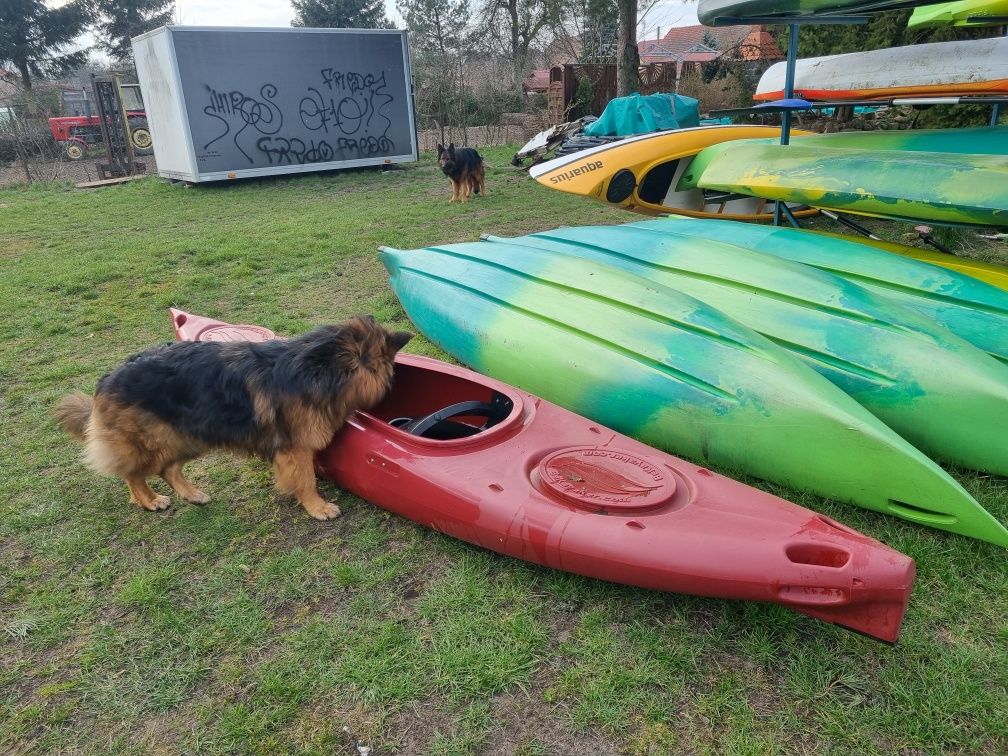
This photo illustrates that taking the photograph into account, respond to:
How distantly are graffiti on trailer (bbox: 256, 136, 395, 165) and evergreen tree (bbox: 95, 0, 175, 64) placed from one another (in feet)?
75.1

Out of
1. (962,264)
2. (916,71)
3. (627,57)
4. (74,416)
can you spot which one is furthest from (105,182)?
(962,264)

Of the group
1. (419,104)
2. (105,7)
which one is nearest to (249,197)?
(419,104)

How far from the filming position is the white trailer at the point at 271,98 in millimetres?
12016

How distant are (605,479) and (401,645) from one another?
36.2 inches

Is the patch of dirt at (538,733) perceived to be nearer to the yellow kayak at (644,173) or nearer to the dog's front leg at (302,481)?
the dog's front leg at (302,481)

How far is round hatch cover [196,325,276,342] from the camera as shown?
3967 mm

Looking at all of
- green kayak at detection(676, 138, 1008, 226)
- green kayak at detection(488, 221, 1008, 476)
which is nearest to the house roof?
green kayak at detection(676, 138, 1008, 226)

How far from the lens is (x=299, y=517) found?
2.92 meters

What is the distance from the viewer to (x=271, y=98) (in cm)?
1273

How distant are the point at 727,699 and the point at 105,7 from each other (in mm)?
37918

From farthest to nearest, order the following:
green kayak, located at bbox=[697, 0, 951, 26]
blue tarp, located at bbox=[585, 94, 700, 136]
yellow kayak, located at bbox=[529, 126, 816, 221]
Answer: blue tarp, located at bbox=[585, 94, 700, 136] → yellow kayak, located at bbox=[529, 126, 816, 221] → green kayak, located at bbox=[697, 0, 951, 26]

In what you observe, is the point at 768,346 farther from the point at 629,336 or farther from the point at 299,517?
the point at 299,517

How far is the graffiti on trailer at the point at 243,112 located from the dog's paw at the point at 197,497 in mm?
11314

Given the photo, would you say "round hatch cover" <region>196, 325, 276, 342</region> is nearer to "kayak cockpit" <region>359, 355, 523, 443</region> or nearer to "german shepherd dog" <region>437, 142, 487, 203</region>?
"kayak cockpit" <region>359, 355, 523, 443</region>
